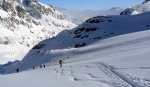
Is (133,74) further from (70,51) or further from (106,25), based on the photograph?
(106,25)

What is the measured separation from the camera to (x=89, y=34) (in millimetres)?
110625

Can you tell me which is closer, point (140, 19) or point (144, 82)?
point (144, 82)

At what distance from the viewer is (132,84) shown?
2014 centimetres

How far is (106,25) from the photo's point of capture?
115188 millimetres

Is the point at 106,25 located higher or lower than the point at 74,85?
higher

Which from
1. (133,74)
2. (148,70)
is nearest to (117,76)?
(133,74)

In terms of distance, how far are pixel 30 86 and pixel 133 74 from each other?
8253 mm

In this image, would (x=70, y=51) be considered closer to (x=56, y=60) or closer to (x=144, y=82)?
(x=56, y=60)

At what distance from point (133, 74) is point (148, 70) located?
1760mm

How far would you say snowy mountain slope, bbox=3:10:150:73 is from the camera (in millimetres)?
97562

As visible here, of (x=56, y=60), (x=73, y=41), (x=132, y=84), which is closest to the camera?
(x=132, y=84)

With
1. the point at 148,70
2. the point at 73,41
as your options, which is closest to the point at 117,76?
the point at 148,70

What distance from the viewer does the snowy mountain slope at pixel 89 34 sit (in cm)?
9756

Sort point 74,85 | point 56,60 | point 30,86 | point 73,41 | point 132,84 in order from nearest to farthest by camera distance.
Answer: point 132,84 < point 74,85 < point 30,86 < point 56,60 < point 73,41
